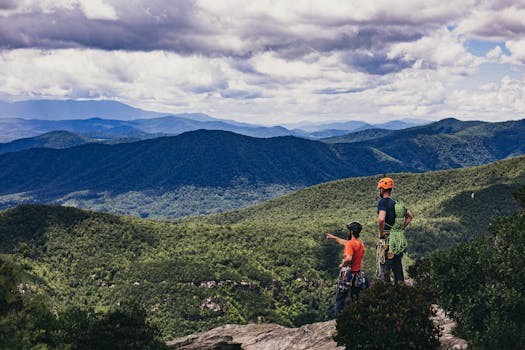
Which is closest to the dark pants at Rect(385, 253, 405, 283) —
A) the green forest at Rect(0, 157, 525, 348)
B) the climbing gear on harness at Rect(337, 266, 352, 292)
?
the climbing gear on harness at Rect(337, 266, 352, 292)

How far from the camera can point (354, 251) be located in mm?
24906

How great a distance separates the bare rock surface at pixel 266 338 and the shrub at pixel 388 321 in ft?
14.2

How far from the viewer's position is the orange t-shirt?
80.7 ft

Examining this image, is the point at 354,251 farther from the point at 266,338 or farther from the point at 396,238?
the point at 266,338

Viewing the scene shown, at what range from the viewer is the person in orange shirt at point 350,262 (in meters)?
24.5

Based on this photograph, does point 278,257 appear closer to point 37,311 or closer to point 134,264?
point 134,264

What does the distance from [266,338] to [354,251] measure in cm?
1342

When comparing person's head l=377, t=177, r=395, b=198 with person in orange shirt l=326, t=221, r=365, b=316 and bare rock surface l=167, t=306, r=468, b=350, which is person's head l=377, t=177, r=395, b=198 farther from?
bare rock surface l=167, t=306, r=468, b=350

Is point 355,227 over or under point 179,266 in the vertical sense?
over

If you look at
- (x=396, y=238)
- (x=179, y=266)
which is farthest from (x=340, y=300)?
(x=179, y=266)

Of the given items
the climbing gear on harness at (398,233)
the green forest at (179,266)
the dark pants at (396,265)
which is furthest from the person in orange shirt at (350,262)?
the green forest at (179,266)

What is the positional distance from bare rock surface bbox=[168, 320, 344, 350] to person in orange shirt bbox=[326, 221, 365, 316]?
3422 mm

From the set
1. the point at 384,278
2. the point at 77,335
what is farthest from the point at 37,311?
the point at 384,278

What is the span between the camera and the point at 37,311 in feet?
97.7
